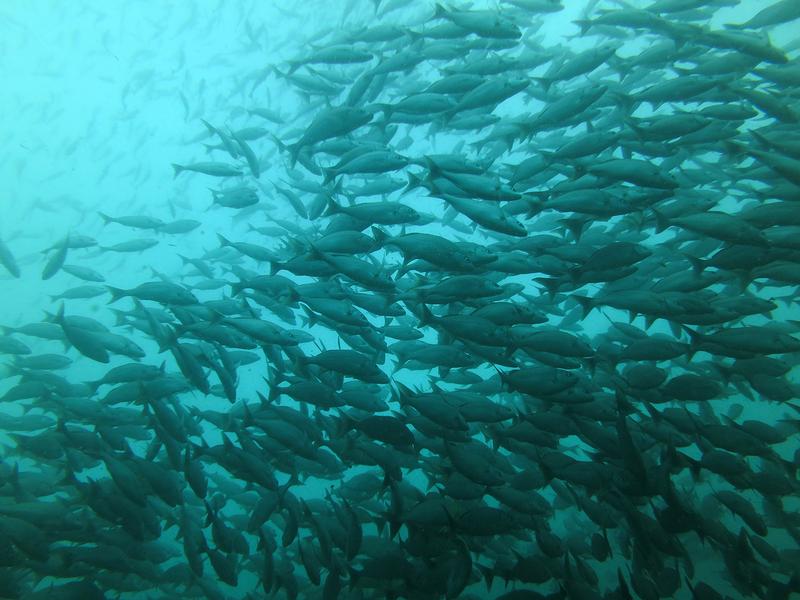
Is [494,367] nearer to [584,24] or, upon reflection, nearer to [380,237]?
[380,237]

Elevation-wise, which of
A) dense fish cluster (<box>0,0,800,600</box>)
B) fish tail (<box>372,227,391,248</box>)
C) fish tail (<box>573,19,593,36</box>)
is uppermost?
fish tail (<box>573,19,593,36</box>)

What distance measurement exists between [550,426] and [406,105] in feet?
11.8

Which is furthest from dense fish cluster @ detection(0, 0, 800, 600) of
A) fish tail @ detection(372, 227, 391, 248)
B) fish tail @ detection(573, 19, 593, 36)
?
fish tail @ detection(573, 19, 593, 36)

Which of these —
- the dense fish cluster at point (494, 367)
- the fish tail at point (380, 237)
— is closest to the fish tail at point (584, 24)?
the dense fish cluster at point (494, 367)

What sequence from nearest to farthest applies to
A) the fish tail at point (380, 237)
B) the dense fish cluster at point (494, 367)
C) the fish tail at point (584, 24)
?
the dense fish cluster at point (494, 367) < the fish tail at point (380, 237) < the fish tail at point (584, 24)

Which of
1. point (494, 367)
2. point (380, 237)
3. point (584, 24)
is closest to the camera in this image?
point (380, 237)

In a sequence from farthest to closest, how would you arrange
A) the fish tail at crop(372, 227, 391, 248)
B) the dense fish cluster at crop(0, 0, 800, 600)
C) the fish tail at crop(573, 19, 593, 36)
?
1. the fish tail at crop(573, 19, 593, 36)
2. the fish tail at crop(372, 227, 391, 248)
3. the dense fish cluster at crop(0, 0, 800, 600)

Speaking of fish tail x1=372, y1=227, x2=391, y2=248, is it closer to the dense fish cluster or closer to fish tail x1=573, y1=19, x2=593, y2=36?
the dense fish cluster

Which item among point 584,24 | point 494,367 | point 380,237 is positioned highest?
point 584,24

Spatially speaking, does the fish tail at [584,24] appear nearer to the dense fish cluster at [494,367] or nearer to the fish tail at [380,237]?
the dense fish cluster at [494,367]

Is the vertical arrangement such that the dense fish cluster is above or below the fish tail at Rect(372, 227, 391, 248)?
below

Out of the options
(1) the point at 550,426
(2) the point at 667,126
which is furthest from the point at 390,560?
(2) the point at 667,126

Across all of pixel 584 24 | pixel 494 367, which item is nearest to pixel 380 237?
pixel 494 367

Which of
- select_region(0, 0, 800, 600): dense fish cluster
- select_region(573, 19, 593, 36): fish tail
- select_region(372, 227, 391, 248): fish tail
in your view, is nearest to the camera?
select_region(0, 0, 800, 600): dense fish cluster
